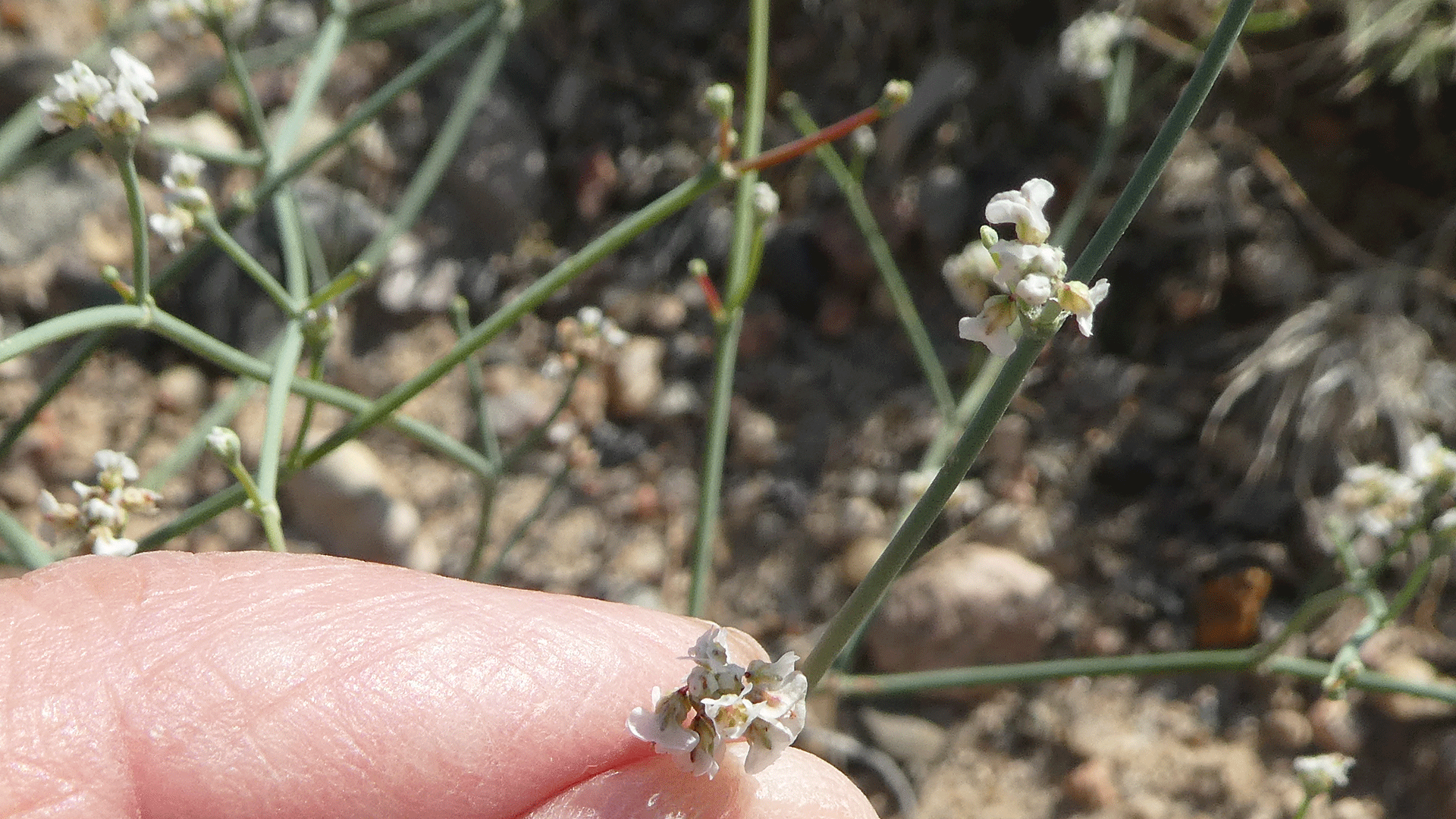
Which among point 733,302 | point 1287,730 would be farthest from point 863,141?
point 1287,730

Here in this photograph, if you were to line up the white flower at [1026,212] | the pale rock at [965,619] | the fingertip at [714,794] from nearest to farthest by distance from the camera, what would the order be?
1. the white flower at [1026,212]
2. the fingertip at [714,794]
3. the pale rock at [965,619]

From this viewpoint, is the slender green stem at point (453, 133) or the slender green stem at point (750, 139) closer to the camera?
Result: the slender green stem at point (750, 139)

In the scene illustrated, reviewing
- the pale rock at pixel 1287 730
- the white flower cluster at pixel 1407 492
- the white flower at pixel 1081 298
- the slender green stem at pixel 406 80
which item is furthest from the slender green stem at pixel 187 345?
the pale rock at pixel 1287 730

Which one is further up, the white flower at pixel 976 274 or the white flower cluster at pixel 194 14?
the white flower cluster at pixel 194 14

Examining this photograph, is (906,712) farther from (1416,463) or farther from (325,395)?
(325,395)

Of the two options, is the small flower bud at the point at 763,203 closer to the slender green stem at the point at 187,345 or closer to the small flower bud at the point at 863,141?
the small flower bud at the point at 863,141

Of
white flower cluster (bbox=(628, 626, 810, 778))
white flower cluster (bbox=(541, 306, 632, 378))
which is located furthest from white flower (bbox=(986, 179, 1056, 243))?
white flower cluster (bbox=(541, 306, 632, 378))
